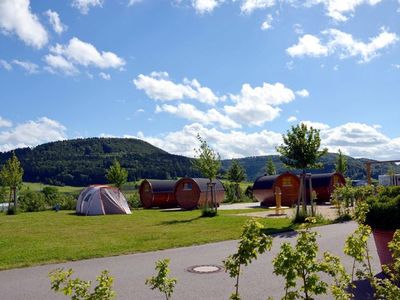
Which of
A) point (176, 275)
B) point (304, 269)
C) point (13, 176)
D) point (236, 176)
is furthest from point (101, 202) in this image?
point (304, 269)

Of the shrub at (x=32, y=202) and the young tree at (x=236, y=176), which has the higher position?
the young tree at (x=236, y=176)

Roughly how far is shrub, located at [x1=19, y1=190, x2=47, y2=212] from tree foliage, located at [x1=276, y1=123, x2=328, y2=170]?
24.4m

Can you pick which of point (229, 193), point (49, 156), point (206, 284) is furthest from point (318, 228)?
point (49, 156)

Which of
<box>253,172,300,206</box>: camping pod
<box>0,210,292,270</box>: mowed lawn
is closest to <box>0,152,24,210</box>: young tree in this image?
<box>253,172,300,206</box>: camping pod

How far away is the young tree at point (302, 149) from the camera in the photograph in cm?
1852

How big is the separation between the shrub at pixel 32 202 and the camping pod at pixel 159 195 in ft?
27.8

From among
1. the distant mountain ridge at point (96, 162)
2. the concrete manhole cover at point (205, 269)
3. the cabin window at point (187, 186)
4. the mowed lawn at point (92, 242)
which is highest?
the distant mountain ridge at point (96, 162)

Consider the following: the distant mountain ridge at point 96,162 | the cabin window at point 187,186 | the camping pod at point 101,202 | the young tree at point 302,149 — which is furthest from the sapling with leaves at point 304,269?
the distant mountain ridge at point 96,162

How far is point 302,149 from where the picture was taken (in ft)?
60.7

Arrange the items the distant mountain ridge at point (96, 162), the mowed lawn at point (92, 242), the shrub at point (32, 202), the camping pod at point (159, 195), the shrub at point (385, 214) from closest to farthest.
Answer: the shrub at point (385, 214) < the mowed lawn at point (92, 242) < the shrub at point (32, 202) < the camping pod at point (159, 195) < the distant mountain ridge at point (96, 162)

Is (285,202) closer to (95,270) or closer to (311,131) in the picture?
(311,131)

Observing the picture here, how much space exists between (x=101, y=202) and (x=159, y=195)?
787 centimetres

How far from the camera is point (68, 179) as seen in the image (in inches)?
4269

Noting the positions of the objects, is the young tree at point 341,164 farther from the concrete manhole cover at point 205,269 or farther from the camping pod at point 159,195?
the concrete manhole cover at point 205,269
